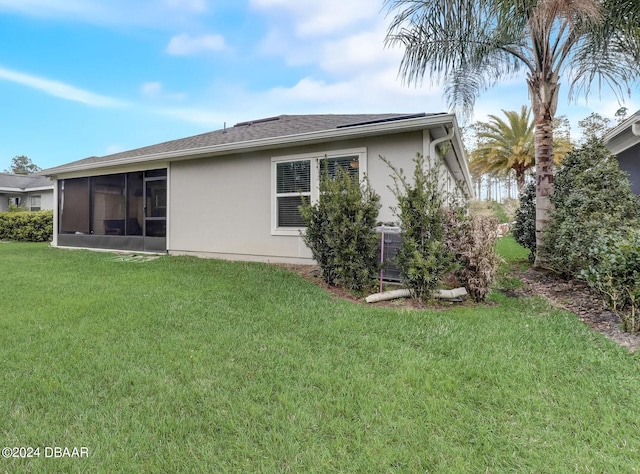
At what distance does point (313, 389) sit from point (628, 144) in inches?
367

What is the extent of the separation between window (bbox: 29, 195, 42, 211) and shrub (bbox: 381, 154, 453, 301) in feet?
71.3

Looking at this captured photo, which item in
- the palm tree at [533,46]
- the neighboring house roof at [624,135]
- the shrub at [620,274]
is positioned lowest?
the shrub at [620,274]

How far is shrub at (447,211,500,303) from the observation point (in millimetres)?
4254

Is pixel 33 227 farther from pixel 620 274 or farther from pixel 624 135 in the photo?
pixel 624 135

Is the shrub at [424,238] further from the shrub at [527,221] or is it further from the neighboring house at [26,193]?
the neighboring house at [26,193]

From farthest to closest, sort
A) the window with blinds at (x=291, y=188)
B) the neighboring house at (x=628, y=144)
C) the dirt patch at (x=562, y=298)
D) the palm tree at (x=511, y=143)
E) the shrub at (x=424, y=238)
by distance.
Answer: the palm tree at (x=511, y=143), the window with blinds at (x=291, y=188), the neighboring house at (x=628, y=144), the shrub at (x=424, y=238), the dirt patch at (x=562, y=298)

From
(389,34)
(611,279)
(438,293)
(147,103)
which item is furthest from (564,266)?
(147,103)

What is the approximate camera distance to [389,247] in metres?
5.14

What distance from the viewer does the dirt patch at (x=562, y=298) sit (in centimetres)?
339

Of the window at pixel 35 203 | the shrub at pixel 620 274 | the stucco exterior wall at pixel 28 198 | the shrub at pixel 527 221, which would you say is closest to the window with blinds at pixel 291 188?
the shrub at pixel 620 274

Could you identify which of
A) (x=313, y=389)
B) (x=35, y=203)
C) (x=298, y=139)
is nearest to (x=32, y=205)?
(x=35, y=203)

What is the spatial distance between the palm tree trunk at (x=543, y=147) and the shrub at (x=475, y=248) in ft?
8.10

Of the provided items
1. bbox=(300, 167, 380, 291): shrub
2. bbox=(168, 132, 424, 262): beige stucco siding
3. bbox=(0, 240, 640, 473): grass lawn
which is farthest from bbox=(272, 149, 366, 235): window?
bbox=(0, 240, 640, 473): grass lawn

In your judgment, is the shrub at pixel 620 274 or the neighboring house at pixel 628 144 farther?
the neighboring house at pixel 628 144
